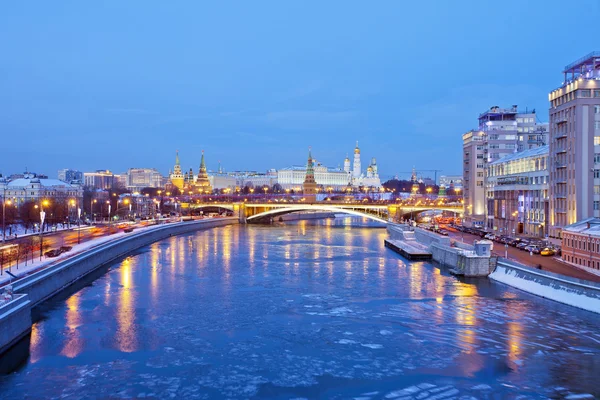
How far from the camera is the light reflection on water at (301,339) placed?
12.8 metres

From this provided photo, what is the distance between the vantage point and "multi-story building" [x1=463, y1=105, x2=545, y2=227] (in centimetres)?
5166

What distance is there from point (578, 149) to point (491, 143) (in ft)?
74.0

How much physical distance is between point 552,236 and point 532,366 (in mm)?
19647

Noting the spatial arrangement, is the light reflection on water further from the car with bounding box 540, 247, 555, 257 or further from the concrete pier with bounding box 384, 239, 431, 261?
the concrete pier with bounding box 384, 239, 431, 261

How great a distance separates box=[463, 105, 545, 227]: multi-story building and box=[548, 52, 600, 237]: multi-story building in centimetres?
1904

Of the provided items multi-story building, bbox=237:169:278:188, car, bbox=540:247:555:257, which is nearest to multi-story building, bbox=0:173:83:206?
car, bbox=540:247:555:257

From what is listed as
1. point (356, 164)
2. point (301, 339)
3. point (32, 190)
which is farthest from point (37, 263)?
point (356, 164)

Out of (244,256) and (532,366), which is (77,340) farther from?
(244,256)

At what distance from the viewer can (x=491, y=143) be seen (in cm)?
5178

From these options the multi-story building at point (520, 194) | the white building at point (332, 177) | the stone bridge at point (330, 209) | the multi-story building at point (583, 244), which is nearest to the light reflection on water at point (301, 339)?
the multi-story building at point (583, 244)

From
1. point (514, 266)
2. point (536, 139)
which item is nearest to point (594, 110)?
point (514, 266)

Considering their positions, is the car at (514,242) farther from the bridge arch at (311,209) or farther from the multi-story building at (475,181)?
the bridge arch at (311,209)

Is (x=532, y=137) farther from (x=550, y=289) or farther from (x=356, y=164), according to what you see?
(x=356, y=164)

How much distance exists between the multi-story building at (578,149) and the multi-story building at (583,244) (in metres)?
4.34
